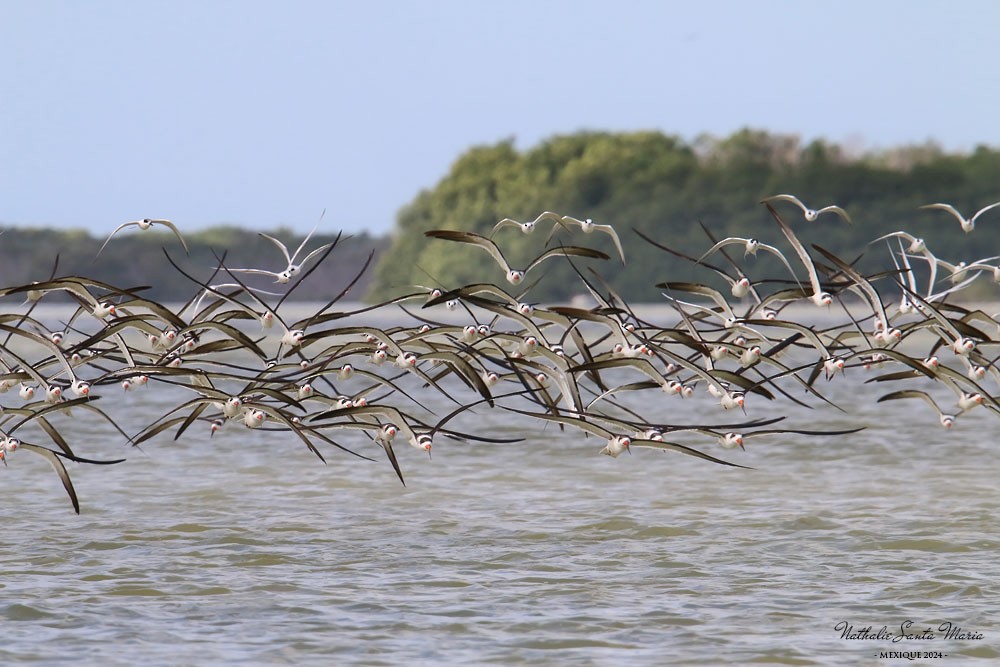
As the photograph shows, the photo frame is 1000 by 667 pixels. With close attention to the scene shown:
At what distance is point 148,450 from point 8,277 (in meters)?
64.0

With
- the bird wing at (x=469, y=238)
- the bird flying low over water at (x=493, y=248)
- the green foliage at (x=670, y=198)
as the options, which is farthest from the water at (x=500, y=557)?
the green foliage at (x=670, y=198)

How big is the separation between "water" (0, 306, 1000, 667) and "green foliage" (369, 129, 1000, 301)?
50630 millimetres

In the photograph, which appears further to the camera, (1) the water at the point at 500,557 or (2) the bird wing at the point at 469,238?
(1) the water at the point at 500,557

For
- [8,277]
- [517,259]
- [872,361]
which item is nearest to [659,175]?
[517,259]

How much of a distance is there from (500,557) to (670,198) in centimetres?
6528

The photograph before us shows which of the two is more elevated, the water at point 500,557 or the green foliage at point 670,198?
the green foliage at point 670,198

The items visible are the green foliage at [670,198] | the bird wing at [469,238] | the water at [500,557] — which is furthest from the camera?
the green foliage at [670,198]

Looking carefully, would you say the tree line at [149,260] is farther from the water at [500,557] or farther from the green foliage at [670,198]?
the water at [500,557]

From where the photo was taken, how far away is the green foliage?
7875 centimetres

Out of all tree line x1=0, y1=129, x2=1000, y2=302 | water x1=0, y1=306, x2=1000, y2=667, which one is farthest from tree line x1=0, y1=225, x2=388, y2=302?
water x1=0, y1=306, x2=1000, y2=667

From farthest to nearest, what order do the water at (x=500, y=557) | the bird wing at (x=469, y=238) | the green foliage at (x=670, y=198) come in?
the green foliage at (x=670, y=198) → the water at (x=500, y=557) → the bird wing at (x=469, y=238)

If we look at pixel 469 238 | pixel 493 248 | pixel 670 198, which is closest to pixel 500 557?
pixel 493 248

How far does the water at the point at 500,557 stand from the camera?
543 inches

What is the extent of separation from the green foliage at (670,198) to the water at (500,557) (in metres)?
50.6
